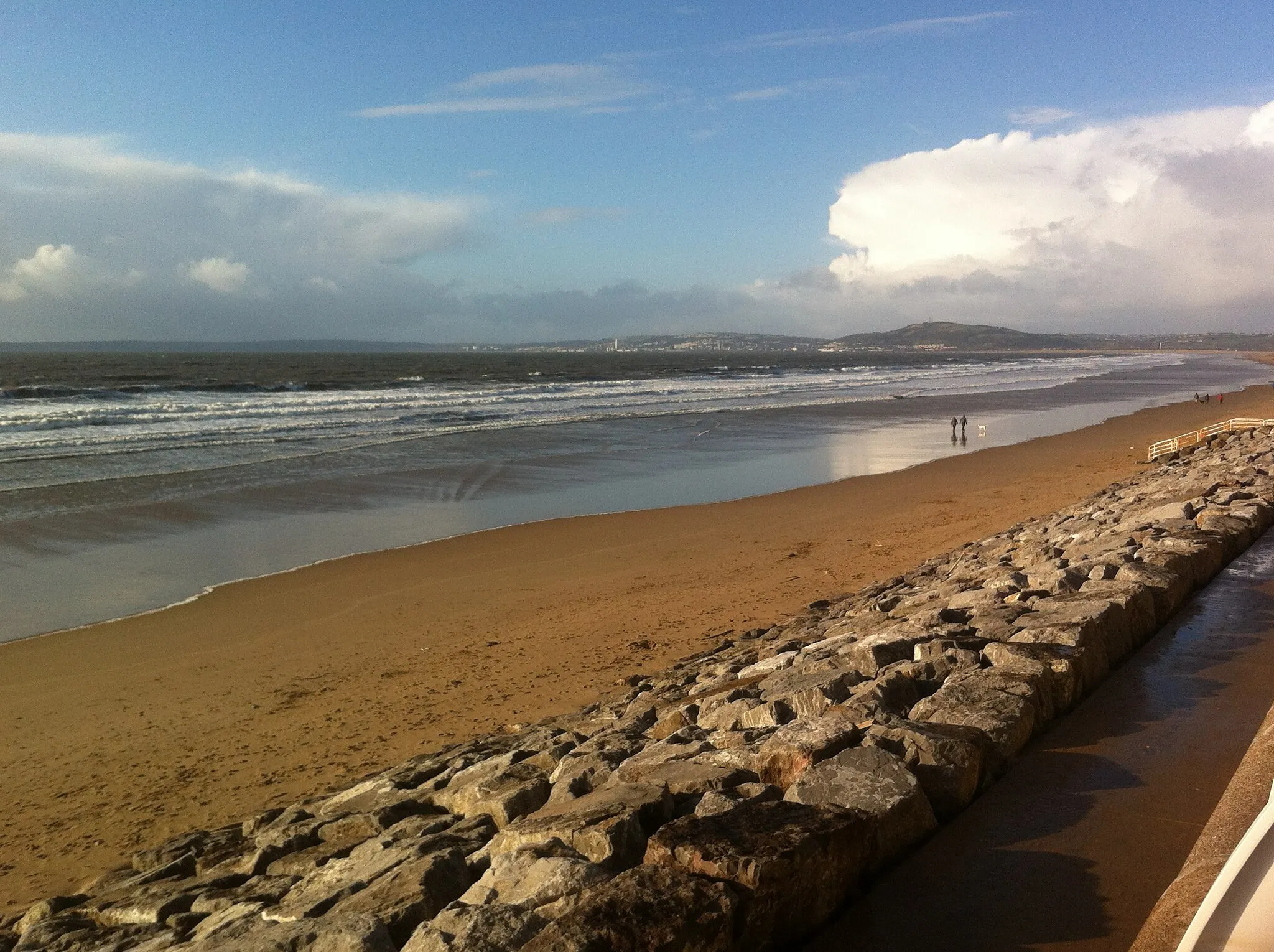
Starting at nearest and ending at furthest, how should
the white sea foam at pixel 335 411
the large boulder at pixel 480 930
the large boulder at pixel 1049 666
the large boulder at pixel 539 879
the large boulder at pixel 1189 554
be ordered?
the large boulder at pixel 480 930
the large boulder at pixel 539 879
the large boulder at pixel 1049 666
the large boulder at pixel 1189 554
the white sea foam at pixel 335 411

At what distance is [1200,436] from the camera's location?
22734 mm

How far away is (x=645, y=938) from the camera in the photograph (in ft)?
8.20

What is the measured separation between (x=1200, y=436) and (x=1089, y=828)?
75.0 ft

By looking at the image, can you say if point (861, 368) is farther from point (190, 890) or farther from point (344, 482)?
point (190, 890)

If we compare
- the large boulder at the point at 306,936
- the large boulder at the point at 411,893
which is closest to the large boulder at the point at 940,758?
the large boulder at the point at 411,893

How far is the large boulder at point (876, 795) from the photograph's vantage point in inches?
126

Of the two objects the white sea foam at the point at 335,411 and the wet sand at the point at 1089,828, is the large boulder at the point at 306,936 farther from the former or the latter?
the white sea foam at the point at 335,411

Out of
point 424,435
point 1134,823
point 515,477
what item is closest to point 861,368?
point 424,435

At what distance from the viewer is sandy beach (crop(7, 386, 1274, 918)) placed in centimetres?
646

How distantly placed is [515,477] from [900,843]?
724 inches

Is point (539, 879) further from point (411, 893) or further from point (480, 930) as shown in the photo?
point (411, 893)

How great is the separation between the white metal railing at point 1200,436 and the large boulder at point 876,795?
21189 mm

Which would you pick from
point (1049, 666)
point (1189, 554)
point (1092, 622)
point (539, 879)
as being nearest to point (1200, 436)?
point (1189, 554)

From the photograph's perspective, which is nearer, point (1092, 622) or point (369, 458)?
point (1092, 622)
